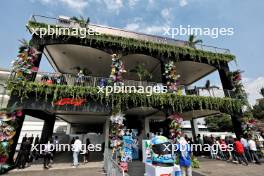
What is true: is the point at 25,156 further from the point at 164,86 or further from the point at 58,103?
the point at 164,86

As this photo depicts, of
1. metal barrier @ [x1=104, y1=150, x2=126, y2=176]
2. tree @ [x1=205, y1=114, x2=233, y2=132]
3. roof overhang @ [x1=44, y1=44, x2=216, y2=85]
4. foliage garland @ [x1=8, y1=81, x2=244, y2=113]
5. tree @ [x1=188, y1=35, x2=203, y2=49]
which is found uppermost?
tree @ [x1=188, y1=35, x2=203, y2=49]

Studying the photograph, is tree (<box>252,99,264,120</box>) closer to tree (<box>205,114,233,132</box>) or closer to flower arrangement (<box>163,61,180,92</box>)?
tree (<box>205,114,233,132</box>)

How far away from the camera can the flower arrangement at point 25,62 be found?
9.93 meters

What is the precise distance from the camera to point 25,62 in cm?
1029

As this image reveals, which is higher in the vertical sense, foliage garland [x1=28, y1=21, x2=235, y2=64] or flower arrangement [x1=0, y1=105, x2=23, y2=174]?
foliage garland [x1=28, y1=21, x2=235, y2=64]

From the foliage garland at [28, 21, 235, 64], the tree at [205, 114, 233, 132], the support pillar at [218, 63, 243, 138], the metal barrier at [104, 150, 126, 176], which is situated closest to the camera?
the metal barrier at [104, 150, 126, 176]

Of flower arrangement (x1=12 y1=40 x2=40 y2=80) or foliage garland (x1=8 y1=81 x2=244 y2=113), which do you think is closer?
foliage garland (x1=8 y1=81 x2=244 y2=113)

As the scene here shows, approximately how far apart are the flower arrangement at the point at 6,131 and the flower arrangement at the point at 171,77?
30.9 feet

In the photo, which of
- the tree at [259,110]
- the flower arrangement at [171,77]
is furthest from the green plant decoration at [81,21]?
the tree at [259,110]

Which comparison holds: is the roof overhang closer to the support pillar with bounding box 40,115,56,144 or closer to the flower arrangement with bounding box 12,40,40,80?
the flower arrangement with bounding box 12,40,40,80

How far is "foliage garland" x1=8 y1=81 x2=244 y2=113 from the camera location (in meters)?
9.63

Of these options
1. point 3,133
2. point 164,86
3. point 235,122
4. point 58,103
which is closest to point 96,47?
point 58,103

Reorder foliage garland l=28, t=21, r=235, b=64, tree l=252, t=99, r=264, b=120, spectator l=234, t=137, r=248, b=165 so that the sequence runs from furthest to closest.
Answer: tree l=252, t=99, r=264, b=120, foliage garland l=28, t=21, r=235, b=64, spectator l=234, t=137, r=248, b=165

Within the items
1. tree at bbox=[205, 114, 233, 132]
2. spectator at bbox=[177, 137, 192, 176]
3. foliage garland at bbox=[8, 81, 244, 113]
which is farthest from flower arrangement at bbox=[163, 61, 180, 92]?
tree at bbox=[205, 114, 233, 132]
